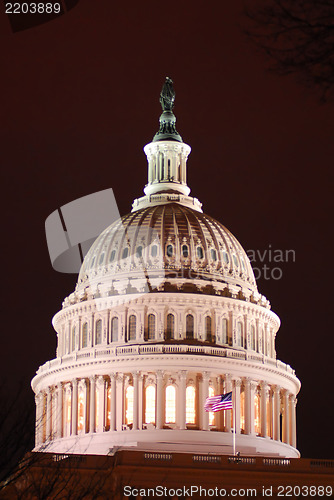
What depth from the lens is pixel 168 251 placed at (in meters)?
124

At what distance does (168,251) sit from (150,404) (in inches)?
673

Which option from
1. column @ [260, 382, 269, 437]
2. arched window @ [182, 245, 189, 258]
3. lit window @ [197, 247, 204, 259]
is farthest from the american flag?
lit window @ [197, 247, 204, 259]

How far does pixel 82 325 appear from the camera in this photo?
12288 centimetres

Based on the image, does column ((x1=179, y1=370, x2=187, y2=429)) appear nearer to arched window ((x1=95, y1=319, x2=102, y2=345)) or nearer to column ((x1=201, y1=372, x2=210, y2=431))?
column ((x1=201, y1=372, x2=210, y2=431))

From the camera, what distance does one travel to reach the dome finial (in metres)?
136

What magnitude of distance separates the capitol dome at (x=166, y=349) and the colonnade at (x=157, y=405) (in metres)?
0.11

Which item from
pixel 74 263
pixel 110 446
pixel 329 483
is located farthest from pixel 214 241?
pixel 329 483

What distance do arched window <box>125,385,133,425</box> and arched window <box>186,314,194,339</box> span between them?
778 centimetres

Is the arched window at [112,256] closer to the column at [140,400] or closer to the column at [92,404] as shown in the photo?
the column at [92,404]

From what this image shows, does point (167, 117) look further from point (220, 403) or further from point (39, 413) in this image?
point (220, 403)

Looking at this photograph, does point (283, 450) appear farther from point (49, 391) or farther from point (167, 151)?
point (167, 151)

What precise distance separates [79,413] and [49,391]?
5.72 meters

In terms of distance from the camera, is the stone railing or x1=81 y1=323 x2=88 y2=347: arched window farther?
x1=81 y1=323 x2=88 y2=347: arched window

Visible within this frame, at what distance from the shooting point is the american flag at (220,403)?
99.3 metres
